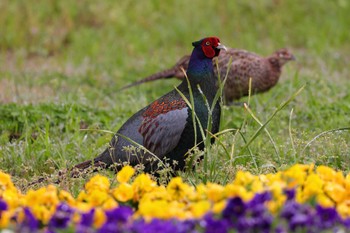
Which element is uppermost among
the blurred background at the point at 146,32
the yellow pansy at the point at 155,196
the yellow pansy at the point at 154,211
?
the yellow pansy at the point at 154,211

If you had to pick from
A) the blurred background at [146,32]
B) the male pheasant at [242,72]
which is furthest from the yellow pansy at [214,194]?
the blurred background at [146,32]

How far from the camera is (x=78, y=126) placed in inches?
260

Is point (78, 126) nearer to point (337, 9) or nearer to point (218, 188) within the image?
point (218, 188)

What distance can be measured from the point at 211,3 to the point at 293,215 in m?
9.49

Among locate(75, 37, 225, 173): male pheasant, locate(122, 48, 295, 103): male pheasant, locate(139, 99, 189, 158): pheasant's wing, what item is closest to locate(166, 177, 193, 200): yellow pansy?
locate(75, 37, 225, 173): male pheasant

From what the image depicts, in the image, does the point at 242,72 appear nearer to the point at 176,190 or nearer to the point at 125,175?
the point at 125,175

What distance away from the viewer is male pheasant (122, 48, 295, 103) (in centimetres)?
803

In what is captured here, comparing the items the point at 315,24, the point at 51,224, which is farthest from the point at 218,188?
the point at 315,24

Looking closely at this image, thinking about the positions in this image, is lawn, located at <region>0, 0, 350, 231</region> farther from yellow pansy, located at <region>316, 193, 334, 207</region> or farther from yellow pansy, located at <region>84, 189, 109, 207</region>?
yellow pansy, located at <region>316, 193, 334, 207</region>

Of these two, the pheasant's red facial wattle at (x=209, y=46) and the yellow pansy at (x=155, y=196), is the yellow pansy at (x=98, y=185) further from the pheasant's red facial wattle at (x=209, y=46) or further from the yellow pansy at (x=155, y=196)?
the pheasant's red facial wattle at (x=209, y=46)

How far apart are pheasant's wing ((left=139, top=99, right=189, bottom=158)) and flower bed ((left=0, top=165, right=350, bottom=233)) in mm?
1364

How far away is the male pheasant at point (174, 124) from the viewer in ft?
17.3

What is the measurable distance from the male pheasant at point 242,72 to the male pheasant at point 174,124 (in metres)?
2.37

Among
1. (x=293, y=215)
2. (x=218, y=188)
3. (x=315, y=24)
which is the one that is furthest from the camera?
(x=315, y=24)
